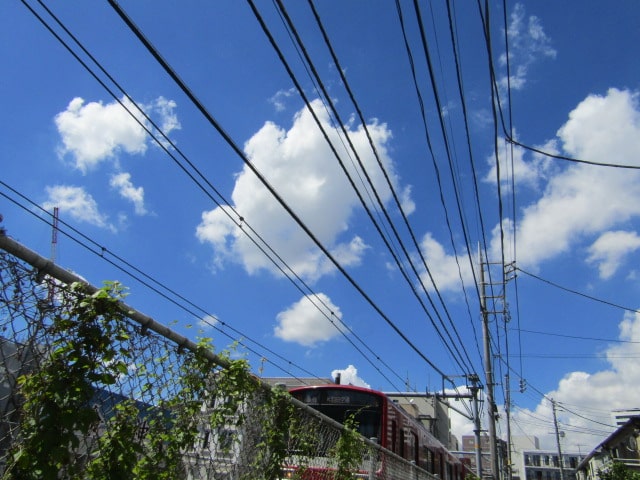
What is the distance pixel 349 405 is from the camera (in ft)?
34.0

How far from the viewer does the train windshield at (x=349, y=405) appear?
1012 centimetres

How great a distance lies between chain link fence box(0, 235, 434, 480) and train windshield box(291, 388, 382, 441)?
6494 mm

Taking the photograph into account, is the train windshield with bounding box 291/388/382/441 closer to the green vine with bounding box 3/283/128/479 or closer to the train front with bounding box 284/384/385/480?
the train front with bounding box 284/384/385/480

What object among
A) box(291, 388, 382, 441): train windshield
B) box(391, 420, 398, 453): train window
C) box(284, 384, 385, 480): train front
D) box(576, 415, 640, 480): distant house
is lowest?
box(284, 384, 385, 480): train front

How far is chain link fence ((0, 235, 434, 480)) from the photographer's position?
2.05 m

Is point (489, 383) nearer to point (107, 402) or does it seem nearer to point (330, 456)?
point (330, 456)

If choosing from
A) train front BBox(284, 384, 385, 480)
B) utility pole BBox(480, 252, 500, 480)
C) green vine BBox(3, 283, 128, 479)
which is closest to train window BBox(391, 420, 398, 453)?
train front BBox(284, 384, 385, 480)

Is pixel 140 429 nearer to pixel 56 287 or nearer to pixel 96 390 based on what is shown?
pixel 96 390

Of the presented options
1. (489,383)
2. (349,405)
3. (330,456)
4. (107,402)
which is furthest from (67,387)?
(489,383)

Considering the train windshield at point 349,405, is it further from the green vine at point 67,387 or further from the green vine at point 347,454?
the green vine at point 67,387

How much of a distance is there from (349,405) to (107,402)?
8.54 meters

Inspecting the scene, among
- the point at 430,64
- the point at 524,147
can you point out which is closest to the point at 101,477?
the point at 430,64

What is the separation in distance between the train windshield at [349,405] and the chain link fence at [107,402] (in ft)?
21.3

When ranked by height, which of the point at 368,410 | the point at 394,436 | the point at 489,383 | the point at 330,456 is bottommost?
the point at 330,456
